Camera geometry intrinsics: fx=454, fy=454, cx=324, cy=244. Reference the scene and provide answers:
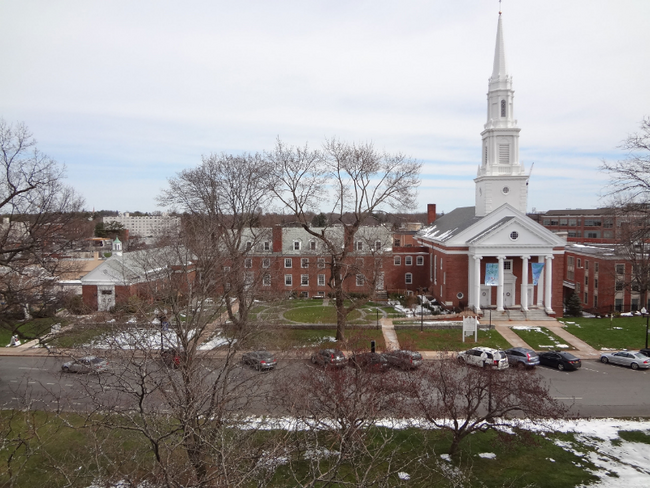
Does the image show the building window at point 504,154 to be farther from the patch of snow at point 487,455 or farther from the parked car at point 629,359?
the patch of snow at point 487,455

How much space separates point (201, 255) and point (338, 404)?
256 inches

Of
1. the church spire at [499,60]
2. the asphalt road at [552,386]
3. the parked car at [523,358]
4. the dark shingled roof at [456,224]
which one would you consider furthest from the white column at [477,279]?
the church spire at [499,60]

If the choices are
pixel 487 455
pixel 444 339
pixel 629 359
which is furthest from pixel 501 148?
pixel 487 455

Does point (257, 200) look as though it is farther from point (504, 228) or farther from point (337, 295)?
point (504, 228)

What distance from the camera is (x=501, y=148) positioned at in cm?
4031

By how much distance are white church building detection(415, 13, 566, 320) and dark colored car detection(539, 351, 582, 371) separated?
1144 cm

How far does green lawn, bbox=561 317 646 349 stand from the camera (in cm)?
2938

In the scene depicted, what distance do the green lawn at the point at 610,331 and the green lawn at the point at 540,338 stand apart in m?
1.75

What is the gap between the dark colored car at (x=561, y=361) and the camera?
24484 millimetres

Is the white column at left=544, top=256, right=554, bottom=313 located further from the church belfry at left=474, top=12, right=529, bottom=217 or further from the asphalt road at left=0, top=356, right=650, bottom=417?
the asphalt road at left=0, top=356, right=650, bottom=417

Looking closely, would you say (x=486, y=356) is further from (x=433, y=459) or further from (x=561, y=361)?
(x=433, y=459)

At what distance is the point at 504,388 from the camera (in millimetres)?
13844

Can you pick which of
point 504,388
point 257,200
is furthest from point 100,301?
point 504,388

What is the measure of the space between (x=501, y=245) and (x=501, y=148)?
9.16 metres
